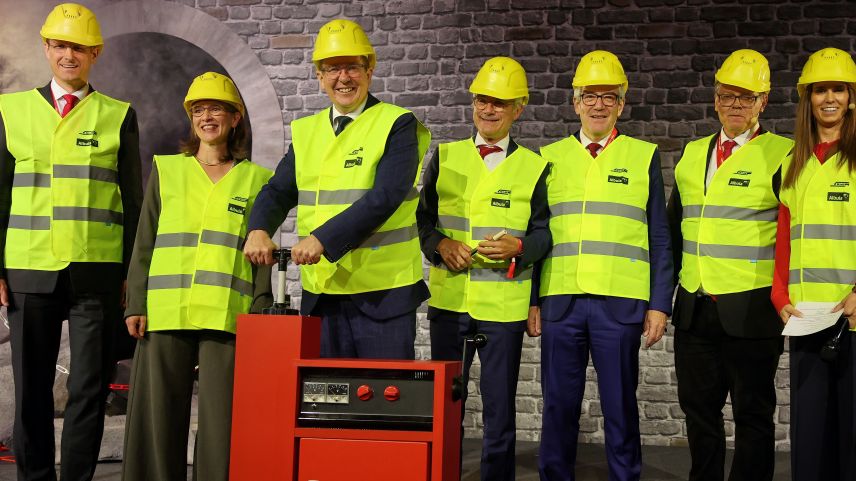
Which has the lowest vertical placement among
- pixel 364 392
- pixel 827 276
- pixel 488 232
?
pixel 364 392

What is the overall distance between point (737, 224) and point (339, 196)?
4.90 feet

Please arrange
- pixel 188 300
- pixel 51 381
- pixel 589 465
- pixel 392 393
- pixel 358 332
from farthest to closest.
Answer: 1. pixel 589 465
2. pixel 51 381
3. pixel 188 300
4. pixel 358 332
5. pixel 392 393

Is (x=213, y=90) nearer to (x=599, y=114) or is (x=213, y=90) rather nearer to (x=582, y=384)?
(x=599, y=114)

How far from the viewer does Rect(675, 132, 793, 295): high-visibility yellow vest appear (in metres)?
3.46

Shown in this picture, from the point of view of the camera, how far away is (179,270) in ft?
11.1

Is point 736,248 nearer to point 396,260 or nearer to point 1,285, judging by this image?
point 396,260

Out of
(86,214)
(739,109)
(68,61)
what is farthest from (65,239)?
(739,109)

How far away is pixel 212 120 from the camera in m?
3.52

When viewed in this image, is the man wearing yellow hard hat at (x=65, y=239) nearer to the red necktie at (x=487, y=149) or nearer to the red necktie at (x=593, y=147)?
the red necktie at (x=487, y=149)

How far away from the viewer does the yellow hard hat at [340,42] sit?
3.21 metres

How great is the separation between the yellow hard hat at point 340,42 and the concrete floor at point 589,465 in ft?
6.98

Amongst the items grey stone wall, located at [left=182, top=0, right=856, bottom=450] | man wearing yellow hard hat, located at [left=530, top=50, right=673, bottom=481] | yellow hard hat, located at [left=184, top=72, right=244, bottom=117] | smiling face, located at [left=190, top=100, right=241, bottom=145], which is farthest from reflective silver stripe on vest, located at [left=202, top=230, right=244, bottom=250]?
grey stone wall, located at [left=182, top=0, right=856, bottom=450]

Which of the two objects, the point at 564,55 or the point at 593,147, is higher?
the point at 564,55

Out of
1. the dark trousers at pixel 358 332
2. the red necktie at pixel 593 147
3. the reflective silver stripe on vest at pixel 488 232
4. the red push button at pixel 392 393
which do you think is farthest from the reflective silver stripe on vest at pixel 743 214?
the red push button at pixel 392 393
